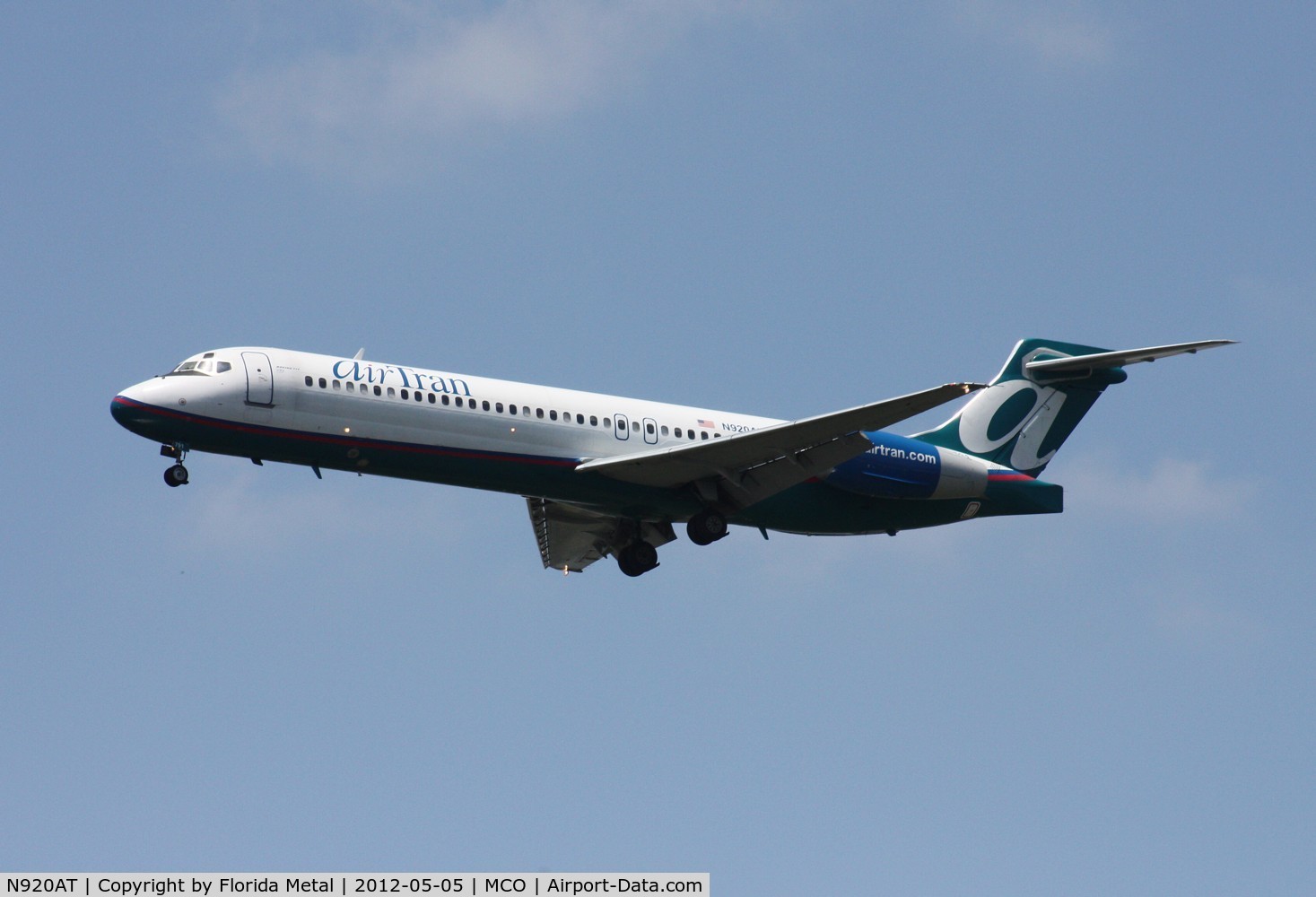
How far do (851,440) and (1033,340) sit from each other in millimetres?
7069

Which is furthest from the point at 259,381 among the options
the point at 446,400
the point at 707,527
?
the point at 707,527

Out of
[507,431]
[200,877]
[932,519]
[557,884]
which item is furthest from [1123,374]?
[200,877]

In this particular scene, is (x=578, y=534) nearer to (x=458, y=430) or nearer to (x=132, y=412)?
(x=458, y=430)

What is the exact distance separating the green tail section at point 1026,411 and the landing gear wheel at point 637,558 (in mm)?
5833

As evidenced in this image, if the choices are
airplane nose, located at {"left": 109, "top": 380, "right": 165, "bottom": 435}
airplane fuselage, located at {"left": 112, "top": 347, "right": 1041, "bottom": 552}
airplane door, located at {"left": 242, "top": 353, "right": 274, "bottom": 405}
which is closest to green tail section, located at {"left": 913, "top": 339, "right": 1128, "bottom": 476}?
airplane fuselage, located at {"left": 112, "top": 347, "right": 1041, "bottom": 552}

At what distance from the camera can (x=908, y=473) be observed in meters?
34.1

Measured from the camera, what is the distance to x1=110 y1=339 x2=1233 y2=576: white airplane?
29.7m

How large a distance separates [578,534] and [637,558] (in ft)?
4.61

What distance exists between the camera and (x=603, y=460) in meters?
31.6

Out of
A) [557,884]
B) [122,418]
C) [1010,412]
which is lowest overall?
[557,884]

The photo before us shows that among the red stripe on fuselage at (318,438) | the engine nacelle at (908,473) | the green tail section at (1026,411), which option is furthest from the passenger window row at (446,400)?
the green tail section at (1026,411)

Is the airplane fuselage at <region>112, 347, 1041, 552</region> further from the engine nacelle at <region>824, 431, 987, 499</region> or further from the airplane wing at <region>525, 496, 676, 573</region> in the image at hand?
the airplane wing at <region>525, 496, 676, 573</region>

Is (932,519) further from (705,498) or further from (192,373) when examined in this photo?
(192,373)

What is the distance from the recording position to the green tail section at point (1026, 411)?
117 ft
